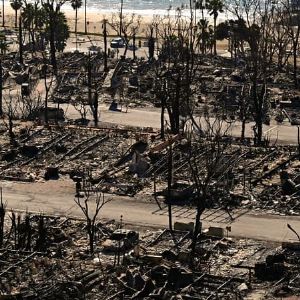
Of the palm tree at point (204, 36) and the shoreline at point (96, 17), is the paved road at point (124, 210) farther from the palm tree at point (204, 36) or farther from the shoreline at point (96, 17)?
the shoreline at point (96, 17)

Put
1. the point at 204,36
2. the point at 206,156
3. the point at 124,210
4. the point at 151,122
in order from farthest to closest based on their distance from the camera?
A: the point at 204,36
the point at 151,122
the point at 206,156
the point at 124,210

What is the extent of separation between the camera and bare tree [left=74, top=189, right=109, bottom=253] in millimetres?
35625

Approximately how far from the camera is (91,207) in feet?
132

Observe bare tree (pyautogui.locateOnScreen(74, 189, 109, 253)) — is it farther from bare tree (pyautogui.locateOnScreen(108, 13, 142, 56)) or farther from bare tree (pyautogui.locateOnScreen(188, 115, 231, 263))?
bare tree (pyautogui.locateOnScreen(108, 13, 142, 56))

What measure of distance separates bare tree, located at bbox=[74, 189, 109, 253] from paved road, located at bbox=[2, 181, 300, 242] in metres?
0.30

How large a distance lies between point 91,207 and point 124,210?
121 centimetres

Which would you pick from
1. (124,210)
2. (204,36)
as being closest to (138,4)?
(204,36)

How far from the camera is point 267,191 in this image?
1641 inches

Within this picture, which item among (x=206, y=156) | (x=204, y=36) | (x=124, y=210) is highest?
(x=204, y=36)

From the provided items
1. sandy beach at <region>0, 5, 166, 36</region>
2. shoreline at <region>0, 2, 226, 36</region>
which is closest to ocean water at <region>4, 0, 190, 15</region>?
shoreline at <region>0, 2, 226, 36</region>

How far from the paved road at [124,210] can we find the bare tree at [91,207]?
30 cm

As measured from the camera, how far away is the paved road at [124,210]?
37531mm

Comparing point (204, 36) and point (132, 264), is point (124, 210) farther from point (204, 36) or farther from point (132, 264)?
point (204, 36)

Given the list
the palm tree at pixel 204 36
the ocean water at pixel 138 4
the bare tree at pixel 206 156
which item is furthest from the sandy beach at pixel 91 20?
the bare tree at pixel 206 156
